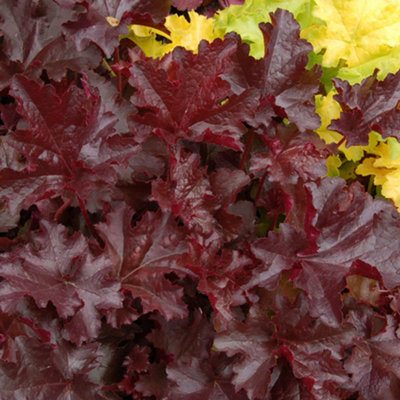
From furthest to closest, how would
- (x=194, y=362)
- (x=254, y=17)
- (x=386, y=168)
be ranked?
(x=254, y=17) < (x=386, y=168) < (x=194, y=362)

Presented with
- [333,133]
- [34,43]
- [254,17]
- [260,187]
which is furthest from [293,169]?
[34,43]

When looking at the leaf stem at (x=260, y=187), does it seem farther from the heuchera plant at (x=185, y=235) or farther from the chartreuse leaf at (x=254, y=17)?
the chartreuse leaf at (x=254, y=17)

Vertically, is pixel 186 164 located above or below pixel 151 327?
above

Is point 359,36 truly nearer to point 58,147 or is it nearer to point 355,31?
point 355,31

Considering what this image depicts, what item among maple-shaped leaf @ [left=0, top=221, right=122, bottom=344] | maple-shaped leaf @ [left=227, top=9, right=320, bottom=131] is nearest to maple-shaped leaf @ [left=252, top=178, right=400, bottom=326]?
maple-shaped leaf @ [left=227, top=9, right=320, bottom=131]

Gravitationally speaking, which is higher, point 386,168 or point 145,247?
point 145,247

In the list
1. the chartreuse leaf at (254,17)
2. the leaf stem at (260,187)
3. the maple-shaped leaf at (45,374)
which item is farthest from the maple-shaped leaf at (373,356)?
the chartreuse leaf at (254,17)

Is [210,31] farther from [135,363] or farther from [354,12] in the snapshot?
[135,363]

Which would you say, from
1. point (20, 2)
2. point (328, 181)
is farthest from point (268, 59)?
point (20, 2)
